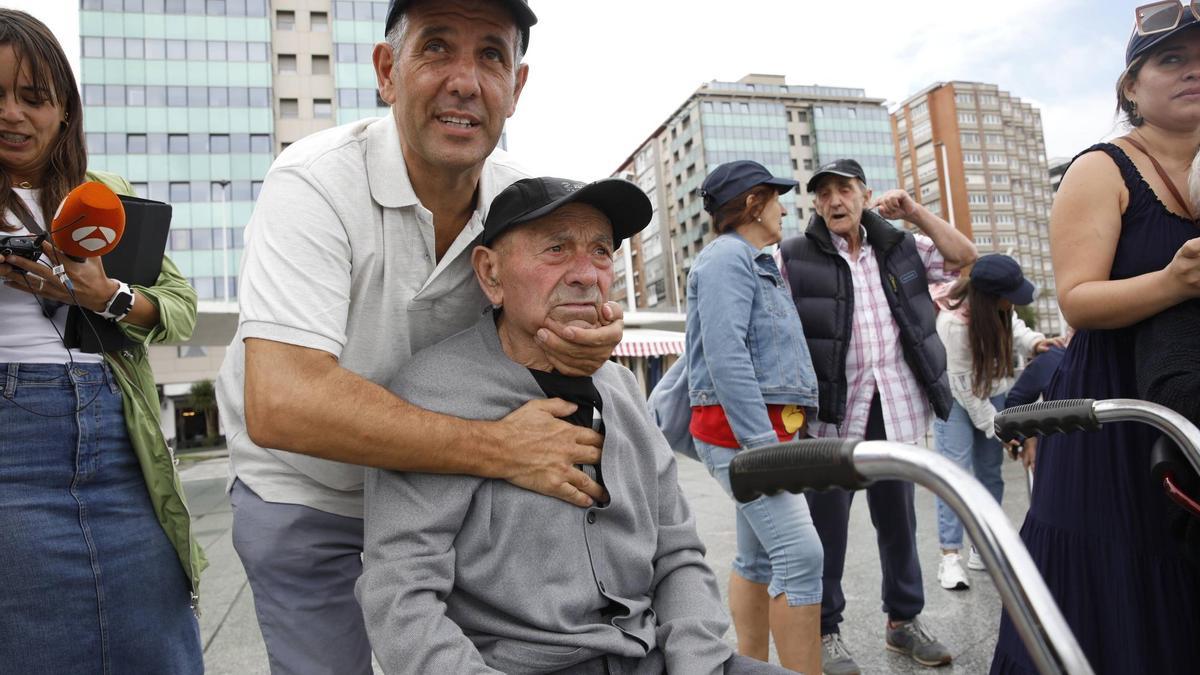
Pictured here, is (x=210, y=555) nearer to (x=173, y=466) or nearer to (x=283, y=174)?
(x=173, y=466)

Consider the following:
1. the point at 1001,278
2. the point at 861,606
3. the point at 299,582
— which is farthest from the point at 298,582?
the point at 1001,278

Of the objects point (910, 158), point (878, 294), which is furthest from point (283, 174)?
point (910, 158)

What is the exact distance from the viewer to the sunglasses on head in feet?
6.02

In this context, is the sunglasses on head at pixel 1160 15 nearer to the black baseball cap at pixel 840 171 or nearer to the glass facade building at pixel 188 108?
the black baseball cap at pixel 840 171

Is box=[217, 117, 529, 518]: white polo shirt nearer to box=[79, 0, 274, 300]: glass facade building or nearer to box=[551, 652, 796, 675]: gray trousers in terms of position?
box=[551, 652, 796, 675]: gray trousers

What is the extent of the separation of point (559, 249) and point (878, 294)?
2031 mm

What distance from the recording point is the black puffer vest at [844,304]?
10.5 feet

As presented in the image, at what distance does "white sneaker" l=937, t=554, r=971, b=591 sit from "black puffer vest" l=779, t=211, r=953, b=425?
1279 mm

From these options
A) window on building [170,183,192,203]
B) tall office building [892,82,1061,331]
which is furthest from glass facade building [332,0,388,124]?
tall office building [892,82,1061,331]

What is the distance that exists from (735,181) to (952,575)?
2490mm

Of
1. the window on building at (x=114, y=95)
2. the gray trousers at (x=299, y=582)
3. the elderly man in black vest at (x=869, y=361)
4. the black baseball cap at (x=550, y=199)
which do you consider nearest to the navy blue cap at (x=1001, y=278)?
the elderly man in black vest at (x=869, y=361)

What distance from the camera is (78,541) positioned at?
1643mm

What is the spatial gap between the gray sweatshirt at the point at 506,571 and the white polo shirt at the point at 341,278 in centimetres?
11

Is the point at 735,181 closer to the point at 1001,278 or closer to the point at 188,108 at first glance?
the point at 1001,278
